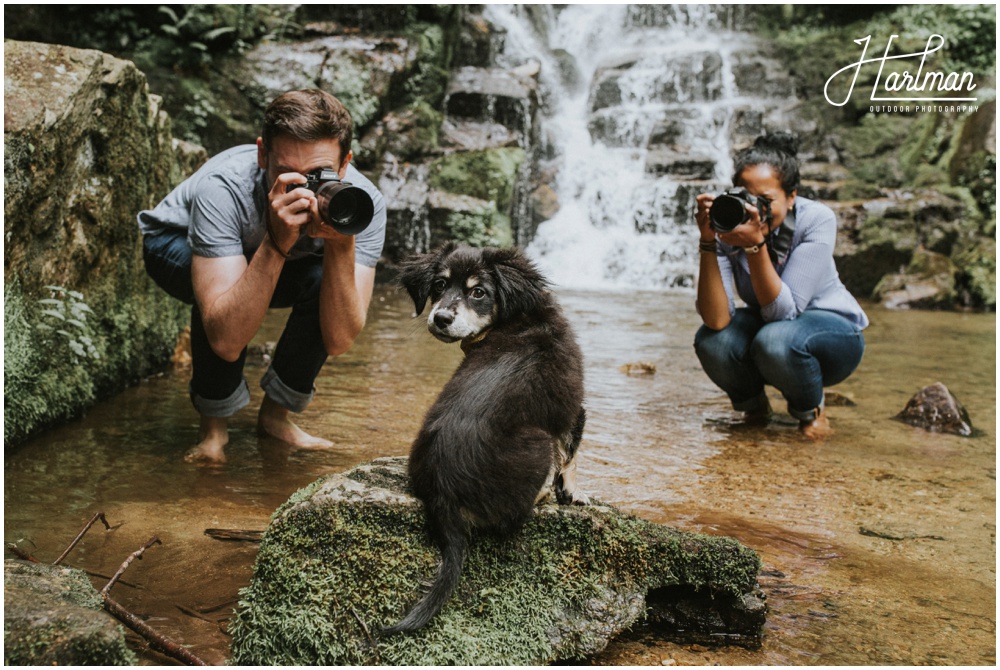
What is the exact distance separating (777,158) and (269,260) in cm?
268

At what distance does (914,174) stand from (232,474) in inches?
611

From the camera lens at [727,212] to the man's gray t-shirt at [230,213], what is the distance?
1.59 m

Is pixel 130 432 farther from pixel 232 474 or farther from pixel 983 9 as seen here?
pixel 983 9

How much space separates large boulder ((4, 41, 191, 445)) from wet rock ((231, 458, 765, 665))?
202 centimetres

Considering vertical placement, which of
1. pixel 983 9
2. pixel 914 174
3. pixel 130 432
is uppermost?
pixel 983 9

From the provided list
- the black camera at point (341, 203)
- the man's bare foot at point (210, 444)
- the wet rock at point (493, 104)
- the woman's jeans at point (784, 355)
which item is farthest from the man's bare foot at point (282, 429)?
the wet rock at point (493, 104)

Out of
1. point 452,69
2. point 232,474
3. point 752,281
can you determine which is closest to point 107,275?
point 232,474

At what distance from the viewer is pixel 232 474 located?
10.5ft

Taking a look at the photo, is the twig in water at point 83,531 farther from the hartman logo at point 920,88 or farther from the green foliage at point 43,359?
the hartman logo at point 920,88

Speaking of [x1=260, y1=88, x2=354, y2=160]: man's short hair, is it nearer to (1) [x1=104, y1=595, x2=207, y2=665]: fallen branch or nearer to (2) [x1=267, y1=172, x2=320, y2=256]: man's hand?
(2) [x1=267, y1=172, x2=320, y2=256]: man's hand

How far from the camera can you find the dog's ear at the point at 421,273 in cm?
264

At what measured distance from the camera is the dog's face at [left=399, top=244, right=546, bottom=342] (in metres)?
2.44

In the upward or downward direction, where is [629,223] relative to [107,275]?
upward

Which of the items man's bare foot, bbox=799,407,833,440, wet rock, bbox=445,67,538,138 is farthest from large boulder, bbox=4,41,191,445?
wet rock, bbox=445,67,538,138
